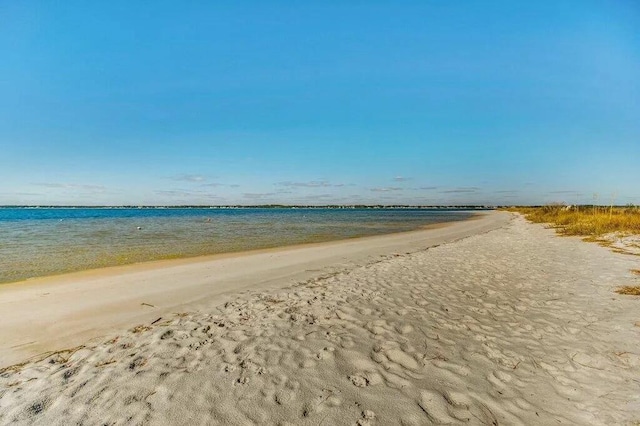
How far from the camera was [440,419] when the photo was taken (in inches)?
124

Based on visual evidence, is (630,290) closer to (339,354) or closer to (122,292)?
(339,354)

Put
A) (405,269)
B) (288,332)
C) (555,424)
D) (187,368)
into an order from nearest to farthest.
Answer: (555,424), (187,368), (288,332), (405,269)

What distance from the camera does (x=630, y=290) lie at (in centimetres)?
715

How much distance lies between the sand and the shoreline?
72 mm

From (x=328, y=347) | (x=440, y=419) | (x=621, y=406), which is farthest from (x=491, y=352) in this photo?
(x=328, y=347)

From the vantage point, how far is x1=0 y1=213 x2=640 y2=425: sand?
329 centimetres

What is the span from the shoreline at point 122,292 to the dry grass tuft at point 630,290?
22.5 ft

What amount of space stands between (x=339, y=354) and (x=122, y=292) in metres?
6.43

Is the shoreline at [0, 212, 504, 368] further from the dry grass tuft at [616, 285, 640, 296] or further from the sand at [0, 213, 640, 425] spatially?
the dry grass tuft at [616, 285, 640, 296]

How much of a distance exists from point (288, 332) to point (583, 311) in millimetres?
5543

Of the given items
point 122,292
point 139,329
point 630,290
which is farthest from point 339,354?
point 630,290

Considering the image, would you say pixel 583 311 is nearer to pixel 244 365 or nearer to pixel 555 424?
pixel 555 424

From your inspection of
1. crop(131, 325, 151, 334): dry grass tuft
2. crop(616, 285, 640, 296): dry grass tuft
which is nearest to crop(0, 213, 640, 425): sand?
crop(131, 325, 151, 334): dry grass tuft

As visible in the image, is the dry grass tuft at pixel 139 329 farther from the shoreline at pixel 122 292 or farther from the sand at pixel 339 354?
the shoreline at pixel 122 292
